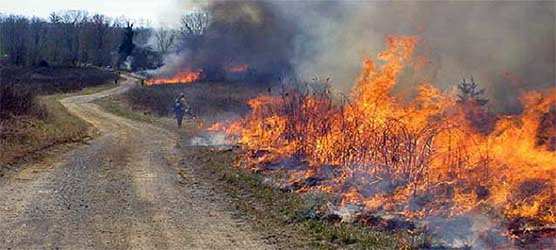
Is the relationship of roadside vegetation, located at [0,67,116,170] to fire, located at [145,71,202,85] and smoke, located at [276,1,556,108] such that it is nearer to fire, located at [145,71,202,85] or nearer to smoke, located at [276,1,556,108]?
smoke, located at [276,1,556,108]

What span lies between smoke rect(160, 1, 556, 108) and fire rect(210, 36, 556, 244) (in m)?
0.79

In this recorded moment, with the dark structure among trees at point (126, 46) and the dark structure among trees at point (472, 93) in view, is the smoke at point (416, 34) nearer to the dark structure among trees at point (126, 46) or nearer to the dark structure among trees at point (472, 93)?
the dark structure among trees at point (472, 93)

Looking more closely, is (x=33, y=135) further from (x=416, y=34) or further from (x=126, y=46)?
(x=126, y=46)

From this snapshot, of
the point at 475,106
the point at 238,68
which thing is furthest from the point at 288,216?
the point at 238,68

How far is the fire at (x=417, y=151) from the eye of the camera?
32.8ft

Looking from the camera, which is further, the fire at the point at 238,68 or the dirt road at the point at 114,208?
the fire at the point at 238,68

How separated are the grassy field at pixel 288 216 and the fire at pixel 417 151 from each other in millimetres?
795

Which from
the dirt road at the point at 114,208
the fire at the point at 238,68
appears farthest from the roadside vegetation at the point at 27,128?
the fire at the point at 238,68

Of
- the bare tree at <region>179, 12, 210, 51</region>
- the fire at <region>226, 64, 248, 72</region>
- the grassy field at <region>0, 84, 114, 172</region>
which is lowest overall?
the grassy field at <region>0, 84, 114, 172</region>

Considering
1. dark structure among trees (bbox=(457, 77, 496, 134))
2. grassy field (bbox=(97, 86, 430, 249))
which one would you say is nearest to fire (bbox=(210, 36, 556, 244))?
dark structure among trees (bbox=(457, 77, 496, 134))

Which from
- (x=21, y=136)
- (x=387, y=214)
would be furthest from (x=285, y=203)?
(x=21, y=136)

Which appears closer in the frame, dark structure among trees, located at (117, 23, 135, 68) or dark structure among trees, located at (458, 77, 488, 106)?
dark structure among trees, located at (458, 77, 488, 106)

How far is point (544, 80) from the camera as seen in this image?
12.6m

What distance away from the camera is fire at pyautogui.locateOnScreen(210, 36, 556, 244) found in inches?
394
